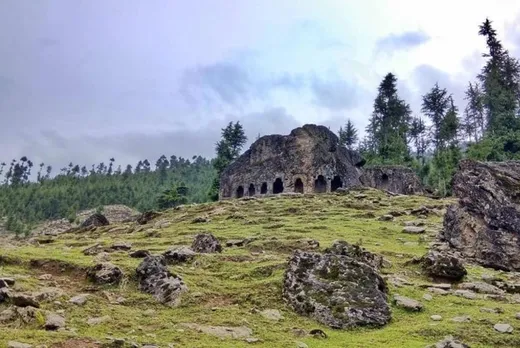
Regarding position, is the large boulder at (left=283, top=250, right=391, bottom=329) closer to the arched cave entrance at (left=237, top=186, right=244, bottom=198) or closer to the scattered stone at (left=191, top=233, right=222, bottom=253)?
the scattered stone at (left=191, top=233, right=222, bottom=253)

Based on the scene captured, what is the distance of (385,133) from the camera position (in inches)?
3878

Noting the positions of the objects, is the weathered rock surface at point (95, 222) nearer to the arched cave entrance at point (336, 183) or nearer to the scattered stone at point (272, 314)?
the arched cave entrance at point (336, 183)

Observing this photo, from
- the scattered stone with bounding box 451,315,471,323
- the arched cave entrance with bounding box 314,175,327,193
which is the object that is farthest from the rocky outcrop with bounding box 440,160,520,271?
the arched cave entrance with bounding box 314,175,327,193

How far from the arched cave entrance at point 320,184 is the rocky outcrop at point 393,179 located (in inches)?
270

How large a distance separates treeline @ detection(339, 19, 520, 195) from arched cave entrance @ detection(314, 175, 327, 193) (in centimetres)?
1557

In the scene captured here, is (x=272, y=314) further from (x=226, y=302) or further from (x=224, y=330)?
(x=224, y=330)

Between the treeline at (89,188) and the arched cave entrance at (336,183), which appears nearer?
the arched cave entrance at (336,183)

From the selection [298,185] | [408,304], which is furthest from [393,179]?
[408,304]

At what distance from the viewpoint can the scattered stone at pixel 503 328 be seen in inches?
559

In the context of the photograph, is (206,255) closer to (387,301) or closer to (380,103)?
(387,301)

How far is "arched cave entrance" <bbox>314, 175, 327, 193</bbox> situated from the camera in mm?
66831

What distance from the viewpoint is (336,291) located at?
1631 cm

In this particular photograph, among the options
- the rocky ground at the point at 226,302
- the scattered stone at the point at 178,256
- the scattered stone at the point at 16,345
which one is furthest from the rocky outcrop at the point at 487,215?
the scattered stone at the point at 16,345

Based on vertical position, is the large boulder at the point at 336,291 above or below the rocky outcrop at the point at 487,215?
below
